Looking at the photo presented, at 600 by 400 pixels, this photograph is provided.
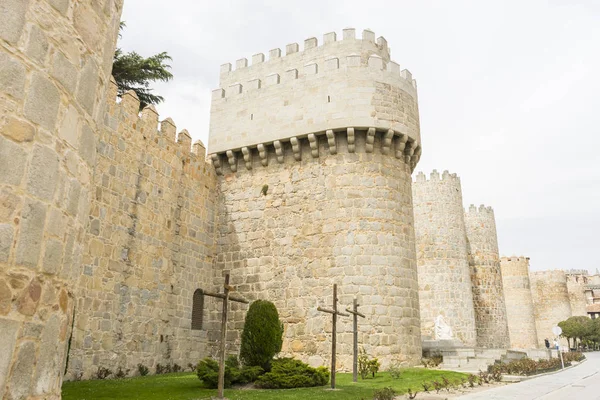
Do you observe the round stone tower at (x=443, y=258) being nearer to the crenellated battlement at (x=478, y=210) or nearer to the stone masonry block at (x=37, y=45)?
the crenellated battlement at (x=478, y=210)

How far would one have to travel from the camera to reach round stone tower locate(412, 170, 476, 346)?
82.0ft

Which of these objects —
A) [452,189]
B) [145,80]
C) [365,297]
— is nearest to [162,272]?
[365,297]

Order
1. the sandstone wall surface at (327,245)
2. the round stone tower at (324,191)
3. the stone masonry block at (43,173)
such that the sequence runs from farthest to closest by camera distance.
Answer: the round stone tower at (324,191), the sandstone wall surface at (327,245), the stone masonry block at (43,173)

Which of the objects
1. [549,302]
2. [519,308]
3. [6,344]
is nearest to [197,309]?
[6,344]

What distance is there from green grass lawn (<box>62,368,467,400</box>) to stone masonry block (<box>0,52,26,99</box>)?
6.38 m

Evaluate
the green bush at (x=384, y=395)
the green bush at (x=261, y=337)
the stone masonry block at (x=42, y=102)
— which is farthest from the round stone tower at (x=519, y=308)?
the stone masonry block at (x=42, y=102)

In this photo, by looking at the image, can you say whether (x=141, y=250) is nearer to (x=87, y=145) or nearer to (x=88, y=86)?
(x=87, y=145)

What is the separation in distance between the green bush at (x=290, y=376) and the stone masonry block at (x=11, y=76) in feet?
27.3

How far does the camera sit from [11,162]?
10.5 ft

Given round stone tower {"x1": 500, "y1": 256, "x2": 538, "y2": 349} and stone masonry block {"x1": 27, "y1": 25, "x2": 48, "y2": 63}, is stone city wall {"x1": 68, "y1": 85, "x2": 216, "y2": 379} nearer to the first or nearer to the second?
stone masonry block {"x1": 27, "y1": 25, "x2": 48, "y2": 63}

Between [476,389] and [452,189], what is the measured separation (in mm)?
17854

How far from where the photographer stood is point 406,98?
1609 centimetres

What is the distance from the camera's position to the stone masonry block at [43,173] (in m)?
3.36

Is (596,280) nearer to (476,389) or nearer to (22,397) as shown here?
(476,389)
